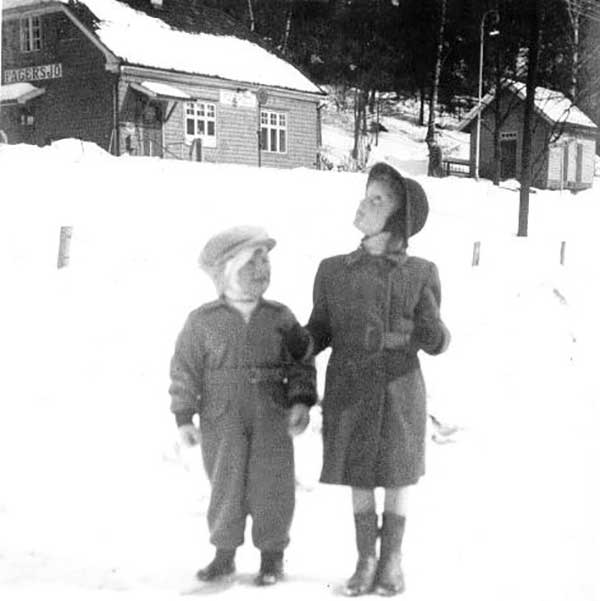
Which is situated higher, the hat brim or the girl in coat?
the hat brim

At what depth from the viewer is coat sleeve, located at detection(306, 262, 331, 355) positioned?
2309 mm

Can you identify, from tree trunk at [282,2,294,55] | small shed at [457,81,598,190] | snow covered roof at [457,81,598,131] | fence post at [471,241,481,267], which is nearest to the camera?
fence post at [471,241,481,267]

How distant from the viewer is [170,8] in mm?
15742

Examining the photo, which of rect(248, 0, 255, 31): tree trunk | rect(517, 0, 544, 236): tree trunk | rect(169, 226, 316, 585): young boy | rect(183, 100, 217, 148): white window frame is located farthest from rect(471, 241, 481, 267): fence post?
rect(248, 0, 255, 31): tree trunk

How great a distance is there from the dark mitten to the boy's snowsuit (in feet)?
0.05

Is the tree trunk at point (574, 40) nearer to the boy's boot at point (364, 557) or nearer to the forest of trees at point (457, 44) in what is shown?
the forest of trees at point (457, 44)

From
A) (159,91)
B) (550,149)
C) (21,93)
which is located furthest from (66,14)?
(550,149)

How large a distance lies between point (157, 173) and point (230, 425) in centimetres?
299

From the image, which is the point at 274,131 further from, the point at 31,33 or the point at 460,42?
the point at 460,42

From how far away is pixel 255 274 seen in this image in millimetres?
2160

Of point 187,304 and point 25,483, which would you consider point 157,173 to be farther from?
point 25,483

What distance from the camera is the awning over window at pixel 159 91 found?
1398 centimetres

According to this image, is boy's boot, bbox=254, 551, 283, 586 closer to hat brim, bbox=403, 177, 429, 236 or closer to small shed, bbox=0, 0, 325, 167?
hat brim, bbox=403, 177, 429, 236

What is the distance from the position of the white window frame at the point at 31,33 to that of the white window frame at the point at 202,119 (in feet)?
8.92
